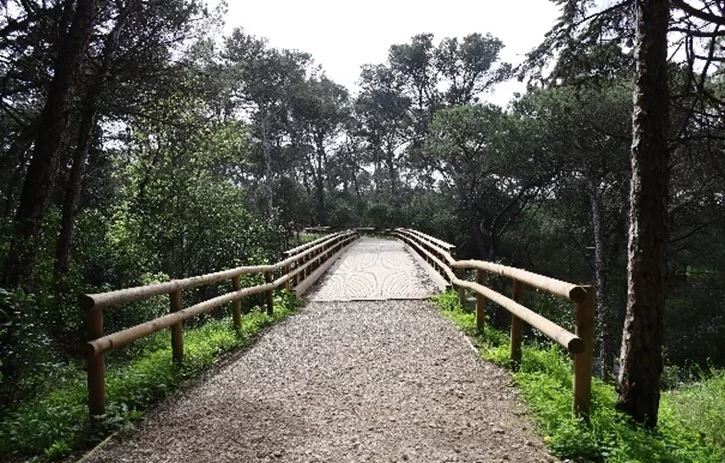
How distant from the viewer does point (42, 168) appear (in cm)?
762

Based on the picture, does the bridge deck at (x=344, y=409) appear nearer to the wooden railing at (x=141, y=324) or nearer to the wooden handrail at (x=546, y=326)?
the wooden railing at (x=141, y=324)

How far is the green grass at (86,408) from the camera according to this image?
13.9 ft

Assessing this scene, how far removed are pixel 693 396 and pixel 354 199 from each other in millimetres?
49656

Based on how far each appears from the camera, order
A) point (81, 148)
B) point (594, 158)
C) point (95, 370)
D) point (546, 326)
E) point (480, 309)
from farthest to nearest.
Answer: point (594, 158) → point (81, 148) → point (480, 309) → point (546, 326) → point (95, 370)

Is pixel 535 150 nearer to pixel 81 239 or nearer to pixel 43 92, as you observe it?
pixel 81 239

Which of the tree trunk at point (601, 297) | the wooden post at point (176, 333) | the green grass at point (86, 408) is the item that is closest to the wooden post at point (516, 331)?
the green grass at point (86, 408)

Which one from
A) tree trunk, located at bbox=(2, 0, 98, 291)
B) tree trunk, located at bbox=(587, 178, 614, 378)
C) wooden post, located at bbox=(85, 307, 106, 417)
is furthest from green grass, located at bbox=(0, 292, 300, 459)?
tree trunk, located at bbox=(587, 178, 614, 378)

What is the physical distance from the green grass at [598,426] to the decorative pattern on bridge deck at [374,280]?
5.93 m

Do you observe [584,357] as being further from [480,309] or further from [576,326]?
[480,309]

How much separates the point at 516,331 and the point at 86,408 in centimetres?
422

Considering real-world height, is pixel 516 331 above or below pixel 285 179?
below

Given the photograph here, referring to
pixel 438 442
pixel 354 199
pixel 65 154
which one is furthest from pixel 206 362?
pixel 354 199

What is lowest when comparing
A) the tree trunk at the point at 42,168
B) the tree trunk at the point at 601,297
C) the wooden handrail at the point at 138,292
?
the tree trunk at the point at 601,297

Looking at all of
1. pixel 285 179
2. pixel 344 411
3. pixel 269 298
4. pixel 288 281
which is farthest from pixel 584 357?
pixel 285 179
